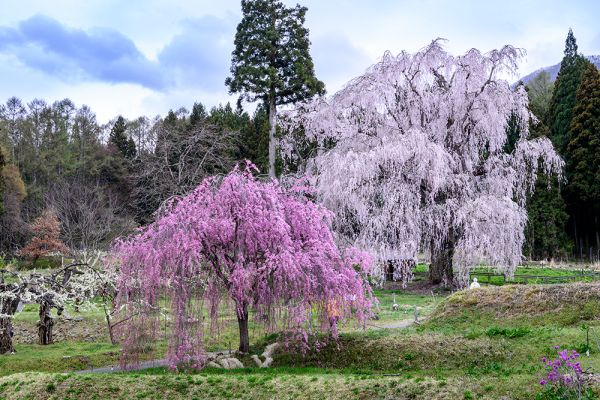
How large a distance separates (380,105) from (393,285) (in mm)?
9093

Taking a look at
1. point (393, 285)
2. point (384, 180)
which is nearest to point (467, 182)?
point (384, 180)

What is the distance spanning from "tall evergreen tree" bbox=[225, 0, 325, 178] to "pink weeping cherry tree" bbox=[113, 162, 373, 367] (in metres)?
25.3

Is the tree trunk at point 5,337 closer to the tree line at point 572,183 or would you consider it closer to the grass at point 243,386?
the grass at point 243,386

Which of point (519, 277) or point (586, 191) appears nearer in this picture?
point (519, 277)

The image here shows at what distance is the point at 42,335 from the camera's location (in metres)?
19.0

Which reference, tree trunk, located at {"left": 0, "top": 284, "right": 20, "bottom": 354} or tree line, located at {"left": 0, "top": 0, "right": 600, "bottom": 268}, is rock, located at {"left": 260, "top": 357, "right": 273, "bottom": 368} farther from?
tree line, located at {"left": 0, "top": 0, "right": 600, "bottom": 268}

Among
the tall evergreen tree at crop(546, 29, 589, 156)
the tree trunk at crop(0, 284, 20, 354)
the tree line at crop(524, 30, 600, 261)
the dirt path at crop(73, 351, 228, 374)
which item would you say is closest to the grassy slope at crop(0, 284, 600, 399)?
the dirt path at crop(73, 351, 228, 374)

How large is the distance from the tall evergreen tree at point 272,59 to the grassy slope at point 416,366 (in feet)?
84.2

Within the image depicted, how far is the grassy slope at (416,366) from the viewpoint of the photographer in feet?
37.2

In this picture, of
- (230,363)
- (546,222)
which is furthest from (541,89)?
(230,363)

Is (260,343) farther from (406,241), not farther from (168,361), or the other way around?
(406,241)

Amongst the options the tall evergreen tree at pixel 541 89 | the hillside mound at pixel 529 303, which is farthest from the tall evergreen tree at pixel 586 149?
the hillside mound at pixel 529 303

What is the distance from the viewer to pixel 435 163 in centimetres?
2438

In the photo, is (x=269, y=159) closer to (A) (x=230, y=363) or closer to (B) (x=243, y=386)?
(A) (x=230, y=363)
